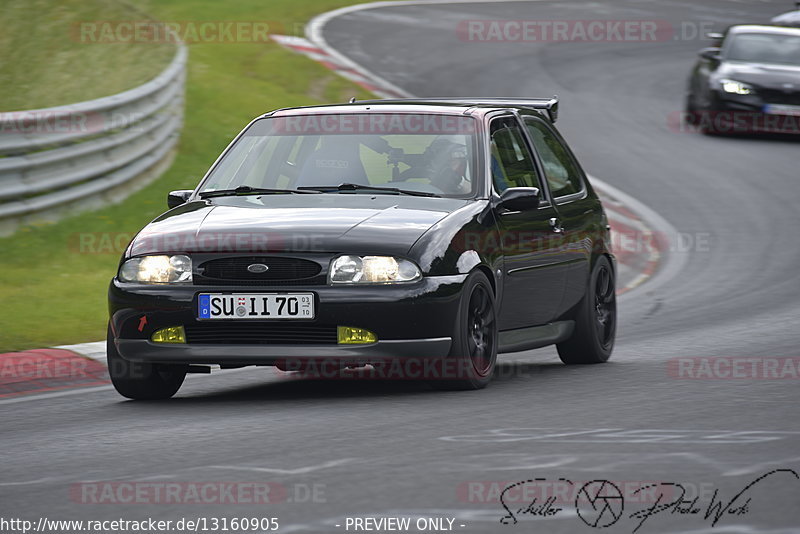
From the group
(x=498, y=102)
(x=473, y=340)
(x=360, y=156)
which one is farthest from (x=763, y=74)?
(x=473, y=340)

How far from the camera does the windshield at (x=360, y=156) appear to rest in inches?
364

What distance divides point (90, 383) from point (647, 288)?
7349 mm

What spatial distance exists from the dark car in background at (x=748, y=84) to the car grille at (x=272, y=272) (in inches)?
655

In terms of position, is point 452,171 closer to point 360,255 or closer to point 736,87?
point 360,255

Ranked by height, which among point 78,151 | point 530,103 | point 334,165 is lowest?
point 78,151

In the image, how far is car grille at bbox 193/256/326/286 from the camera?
26.8 ft

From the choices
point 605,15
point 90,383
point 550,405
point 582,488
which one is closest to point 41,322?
point 90,383

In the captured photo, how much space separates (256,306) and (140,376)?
38.4 inches

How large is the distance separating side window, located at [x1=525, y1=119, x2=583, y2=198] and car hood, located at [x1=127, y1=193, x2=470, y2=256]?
1.62 metres

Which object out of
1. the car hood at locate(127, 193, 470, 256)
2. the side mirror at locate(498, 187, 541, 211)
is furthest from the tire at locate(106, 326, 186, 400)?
the side mirror at locate(498, 187, 541, 211)

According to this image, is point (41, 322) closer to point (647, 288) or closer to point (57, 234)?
point (57, 234)

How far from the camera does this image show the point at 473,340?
8.60 meters

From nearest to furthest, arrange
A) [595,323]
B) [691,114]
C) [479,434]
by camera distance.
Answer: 1. [479,434]
2. [595,323]
3. [691,114]

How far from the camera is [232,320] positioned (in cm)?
824
